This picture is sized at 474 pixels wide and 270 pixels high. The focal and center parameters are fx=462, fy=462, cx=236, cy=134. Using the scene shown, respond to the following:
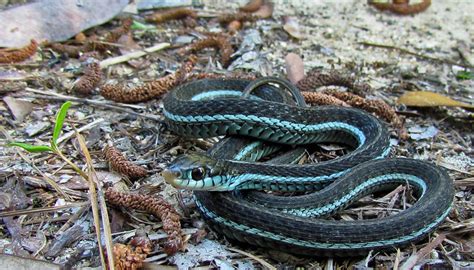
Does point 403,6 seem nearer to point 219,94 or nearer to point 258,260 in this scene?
point 219,94

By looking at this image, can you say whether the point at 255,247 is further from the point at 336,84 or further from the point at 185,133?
the point at 336,84

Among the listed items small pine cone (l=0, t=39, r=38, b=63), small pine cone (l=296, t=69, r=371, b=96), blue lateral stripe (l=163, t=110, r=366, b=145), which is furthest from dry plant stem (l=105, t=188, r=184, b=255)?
small pine cone (l=0, t=39, r=38, b=63)

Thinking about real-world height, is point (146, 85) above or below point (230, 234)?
above

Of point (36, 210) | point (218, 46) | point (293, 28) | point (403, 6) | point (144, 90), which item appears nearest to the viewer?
point (36, 210)

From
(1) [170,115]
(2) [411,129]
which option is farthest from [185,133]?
(2) [411,129]

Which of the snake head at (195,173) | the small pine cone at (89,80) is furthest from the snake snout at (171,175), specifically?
the small pine cone at (89,80)

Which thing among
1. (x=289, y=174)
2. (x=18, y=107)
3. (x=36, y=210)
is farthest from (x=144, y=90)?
(x=289, y=174)

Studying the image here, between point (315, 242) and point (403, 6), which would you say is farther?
point (403, 6)
